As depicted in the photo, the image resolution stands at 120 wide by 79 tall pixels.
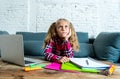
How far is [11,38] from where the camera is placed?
1.09 metres

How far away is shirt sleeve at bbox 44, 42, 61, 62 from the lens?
4.27 ft

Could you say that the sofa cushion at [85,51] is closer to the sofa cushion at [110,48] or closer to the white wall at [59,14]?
the sofa cushion at [110,48]

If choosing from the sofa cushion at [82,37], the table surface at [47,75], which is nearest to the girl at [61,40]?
the table surface at [47,75]

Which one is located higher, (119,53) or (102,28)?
(102,28)

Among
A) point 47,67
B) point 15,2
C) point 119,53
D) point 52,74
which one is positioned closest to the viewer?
point 52,74

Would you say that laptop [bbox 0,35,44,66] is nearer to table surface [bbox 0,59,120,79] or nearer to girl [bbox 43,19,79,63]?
table surface [bbox 0,59,120,79]

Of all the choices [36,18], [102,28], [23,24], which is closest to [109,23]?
[102,28]

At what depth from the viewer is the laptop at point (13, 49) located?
104 cm

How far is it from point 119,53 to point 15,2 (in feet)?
5.90

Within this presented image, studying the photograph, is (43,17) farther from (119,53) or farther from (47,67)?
(47,67)

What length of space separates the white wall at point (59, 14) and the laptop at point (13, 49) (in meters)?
1.85

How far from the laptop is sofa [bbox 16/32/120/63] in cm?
129

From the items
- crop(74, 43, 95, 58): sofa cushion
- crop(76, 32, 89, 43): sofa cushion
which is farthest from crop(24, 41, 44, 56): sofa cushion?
crop(76, 32, 89, 43): sofa cushion

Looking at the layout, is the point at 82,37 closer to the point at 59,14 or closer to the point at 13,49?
the point at 59,14
